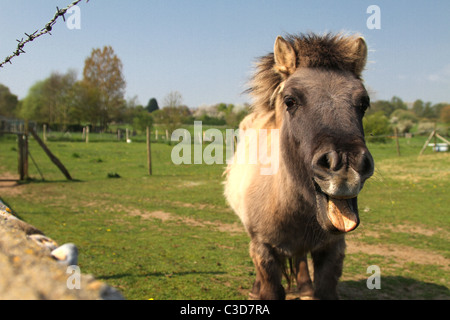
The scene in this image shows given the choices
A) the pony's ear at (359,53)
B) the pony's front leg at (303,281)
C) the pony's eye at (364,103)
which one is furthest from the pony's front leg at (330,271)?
the pony's ear at (359,53)

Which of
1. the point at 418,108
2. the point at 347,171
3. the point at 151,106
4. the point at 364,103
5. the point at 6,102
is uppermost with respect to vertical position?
the point at 151,106

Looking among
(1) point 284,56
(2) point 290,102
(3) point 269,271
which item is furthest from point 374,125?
(2) point 290,102

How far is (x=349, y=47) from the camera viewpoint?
3.10 m

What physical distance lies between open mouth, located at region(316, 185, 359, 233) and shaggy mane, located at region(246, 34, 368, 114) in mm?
1225

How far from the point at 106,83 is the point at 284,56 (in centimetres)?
4823

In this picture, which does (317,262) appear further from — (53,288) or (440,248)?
(440,248)

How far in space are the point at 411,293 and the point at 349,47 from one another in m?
3.87

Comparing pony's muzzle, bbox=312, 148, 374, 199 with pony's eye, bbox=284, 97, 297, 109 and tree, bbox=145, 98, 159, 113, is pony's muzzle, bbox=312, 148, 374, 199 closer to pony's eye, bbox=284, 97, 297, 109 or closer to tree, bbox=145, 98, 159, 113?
pony's eye, bbox=284, 97, 297, 109

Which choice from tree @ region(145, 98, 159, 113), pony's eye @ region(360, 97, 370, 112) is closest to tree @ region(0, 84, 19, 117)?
pony's eye @ region(360, 97, 370, 112)

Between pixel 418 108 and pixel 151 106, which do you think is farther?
pixel 151 106

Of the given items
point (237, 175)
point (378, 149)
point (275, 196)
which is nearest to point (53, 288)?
point (275, 196)

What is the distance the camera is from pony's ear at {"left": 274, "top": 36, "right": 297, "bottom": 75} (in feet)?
10.4

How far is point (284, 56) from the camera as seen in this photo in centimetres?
324

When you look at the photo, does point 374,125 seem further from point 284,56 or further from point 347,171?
point 347,171
